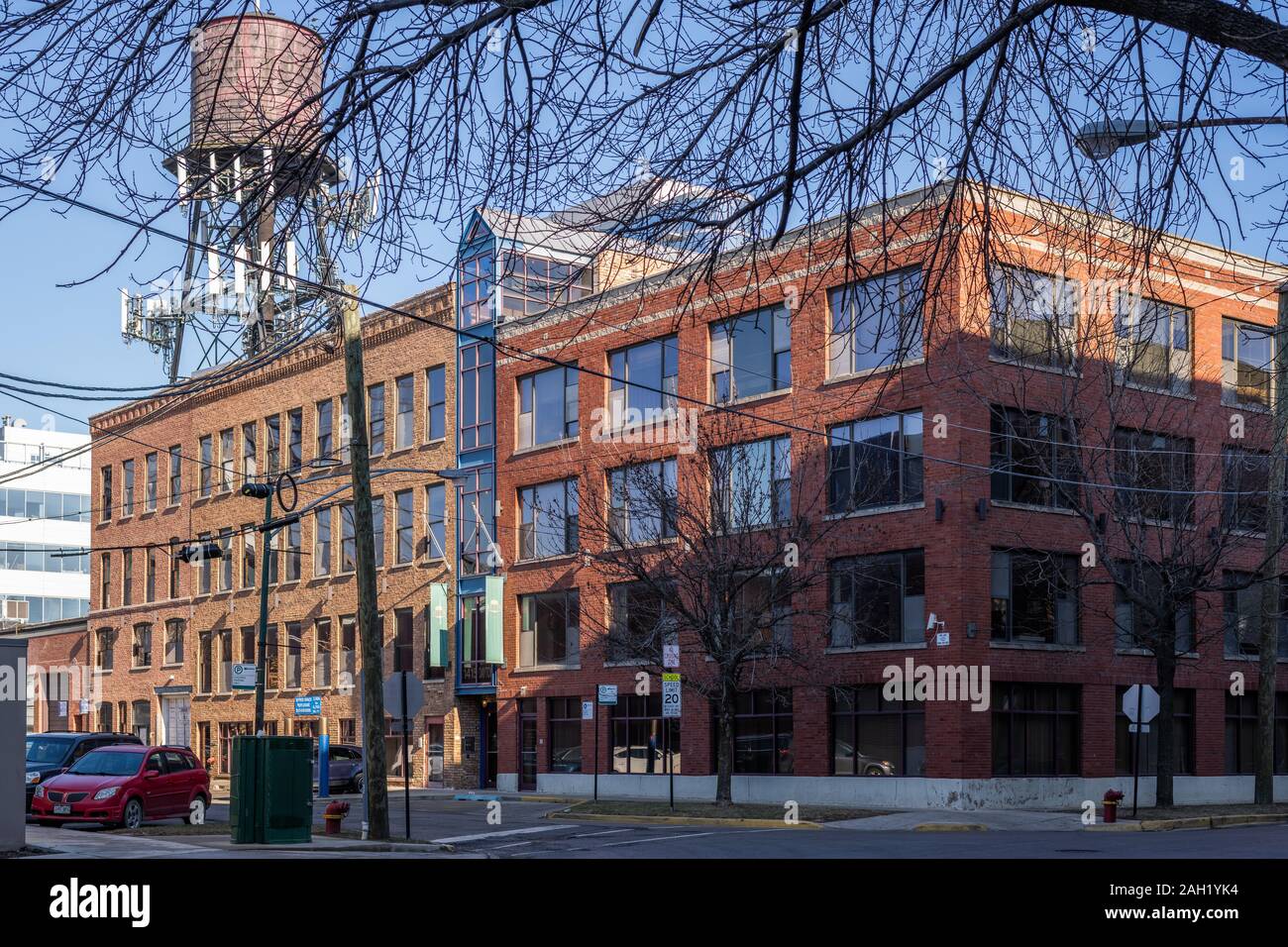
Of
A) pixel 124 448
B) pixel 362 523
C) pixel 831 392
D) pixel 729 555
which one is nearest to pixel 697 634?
pixel 729 555

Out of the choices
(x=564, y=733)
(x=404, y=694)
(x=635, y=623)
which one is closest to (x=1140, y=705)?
(x=635, y=623)

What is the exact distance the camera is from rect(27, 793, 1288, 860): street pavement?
73.5 ft

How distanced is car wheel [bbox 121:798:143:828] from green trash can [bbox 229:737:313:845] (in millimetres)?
6363

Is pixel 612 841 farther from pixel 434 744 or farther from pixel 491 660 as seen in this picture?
pixel 434 744

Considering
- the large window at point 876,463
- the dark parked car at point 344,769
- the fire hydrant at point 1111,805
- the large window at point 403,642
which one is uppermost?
the large window at point 876,463

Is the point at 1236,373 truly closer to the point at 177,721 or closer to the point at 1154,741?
the point at 1154,741

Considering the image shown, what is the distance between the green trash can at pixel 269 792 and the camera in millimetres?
23578

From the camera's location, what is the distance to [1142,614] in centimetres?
3788

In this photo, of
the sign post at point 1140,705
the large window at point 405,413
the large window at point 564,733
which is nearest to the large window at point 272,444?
the large window at point 405,413

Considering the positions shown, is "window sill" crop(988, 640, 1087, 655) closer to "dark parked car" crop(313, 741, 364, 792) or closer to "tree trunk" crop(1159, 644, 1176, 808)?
"tree trunk" crop(1159, 644, 1176, 808)

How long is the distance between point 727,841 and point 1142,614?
15.8 meters

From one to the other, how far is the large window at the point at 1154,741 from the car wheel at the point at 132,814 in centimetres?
2237

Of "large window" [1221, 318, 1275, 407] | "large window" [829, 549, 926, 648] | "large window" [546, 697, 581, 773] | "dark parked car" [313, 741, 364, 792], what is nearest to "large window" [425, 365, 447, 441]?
"large window" [546, 697, 581, 773]

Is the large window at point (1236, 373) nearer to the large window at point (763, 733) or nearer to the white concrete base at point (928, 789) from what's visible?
the white concrete base at point (928, 789)
